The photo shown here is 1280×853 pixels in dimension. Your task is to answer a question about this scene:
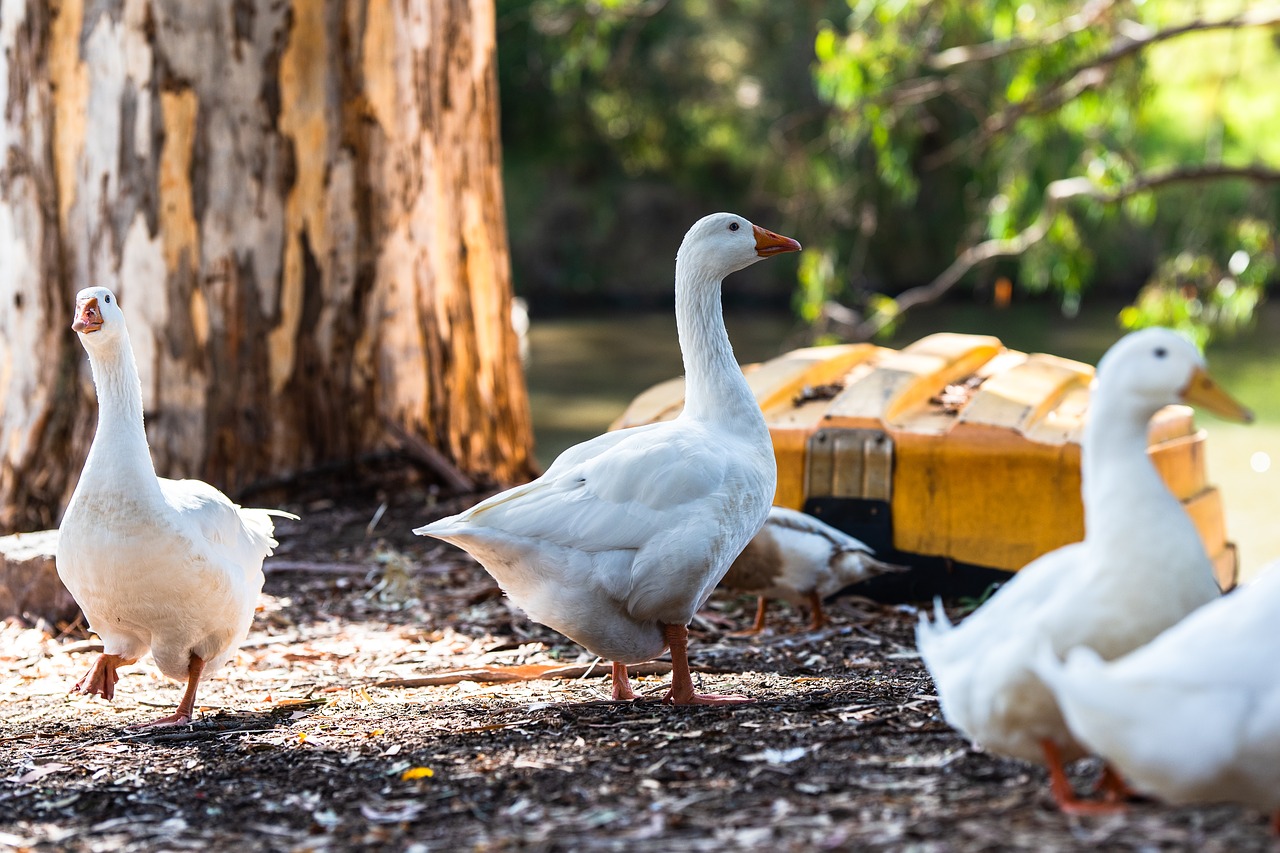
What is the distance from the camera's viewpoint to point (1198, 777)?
224cm

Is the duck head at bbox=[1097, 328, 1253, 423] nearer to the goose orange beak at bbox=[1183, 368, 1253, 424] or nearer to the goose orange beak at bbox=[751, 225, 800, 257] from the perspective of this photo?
the goose orange beak at bbox=[1183, 368, 1253, 424]

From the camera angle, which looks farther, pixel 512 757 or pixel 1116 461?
pixel 512 757

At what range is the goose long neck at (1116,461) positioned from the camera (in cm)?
259

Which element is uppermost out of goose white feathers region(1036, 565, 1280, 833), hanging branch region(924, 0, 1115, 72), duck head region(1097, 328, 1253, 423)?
hanging branch region(924, 0, 1115, 72)

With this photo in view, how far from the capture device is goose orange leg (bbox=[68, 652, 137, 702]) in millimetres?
4242

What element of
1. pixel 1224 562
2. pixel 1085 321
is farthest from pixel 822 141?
pixel 1085 321

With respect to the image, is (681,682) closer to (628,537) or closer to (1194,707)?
(628,537)

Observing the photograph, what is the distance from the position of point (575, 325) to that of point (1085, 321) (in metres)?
9.34

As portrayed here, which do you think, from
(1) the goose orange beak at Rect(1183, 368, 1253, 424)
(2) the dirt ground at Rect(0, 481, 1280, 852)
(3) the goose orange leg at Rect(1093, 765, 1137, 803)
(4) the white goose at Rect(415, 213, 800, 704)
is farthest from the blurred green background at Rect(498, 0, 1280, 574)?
(3) the goose orange leg at Rect(1093, 765, 1137, 803)

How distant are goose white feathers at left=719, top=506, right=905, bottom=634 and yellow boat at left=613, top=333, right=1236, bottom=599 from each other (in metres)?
0.44

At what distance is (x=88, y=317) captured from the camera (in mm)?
4070

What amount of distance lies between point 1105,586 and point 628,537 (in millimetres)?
1629

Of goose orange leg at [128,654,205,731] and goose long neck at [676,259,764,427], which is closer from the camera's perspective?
goose orange leg at [128,654,205,731]

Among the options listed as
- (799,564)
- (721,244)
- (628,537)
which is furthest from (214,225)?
(628,537)
